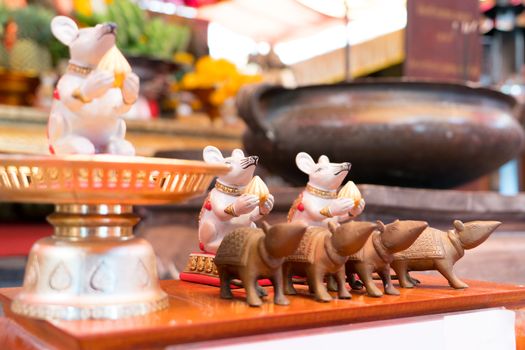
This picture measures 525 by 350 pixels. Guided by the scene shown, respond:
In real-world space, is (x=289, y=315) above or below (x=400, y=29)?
below

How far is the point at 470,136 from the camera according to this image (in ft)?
4.43

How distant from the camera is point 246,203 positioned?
785mm

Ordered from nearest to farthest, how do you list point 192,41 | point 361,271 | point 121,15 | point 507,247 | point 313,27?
point 361,271 < point 507,247 < point 121,15 < point 192,41 < point 313,27

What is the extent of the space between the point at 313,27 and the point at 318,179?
3.26 m

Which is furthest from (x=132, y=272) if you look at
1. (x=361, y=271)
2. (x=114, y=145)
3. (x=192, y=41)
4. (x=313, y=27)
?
(x=313, y=27)

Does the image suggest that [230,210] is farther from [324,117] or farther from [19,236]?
[19,236]

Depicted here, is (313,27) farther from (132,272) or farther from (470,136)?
(132,272)

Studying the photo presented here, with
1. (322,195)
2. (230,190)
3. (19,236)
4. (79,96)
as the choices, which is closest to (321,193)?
(322,195)

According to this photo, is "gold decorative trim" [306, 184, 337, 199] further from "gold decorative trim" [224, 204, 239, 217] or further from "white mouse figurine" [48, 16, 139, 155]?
"white mouse figurine" [48, 16, 139, 155]

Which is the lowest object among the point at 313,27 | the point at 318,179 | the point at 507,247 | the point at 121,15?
the point at 507,247

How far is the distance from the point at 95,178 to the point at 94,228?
0.27 feet

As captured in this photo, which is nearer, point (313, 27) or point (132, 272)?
point (132, 272)

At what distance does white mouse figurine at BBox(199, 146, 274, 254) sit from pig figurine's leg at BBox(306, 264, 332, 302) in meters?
0.13

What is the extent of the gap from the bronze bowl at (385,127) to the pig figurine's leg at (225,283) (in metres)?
0.65
